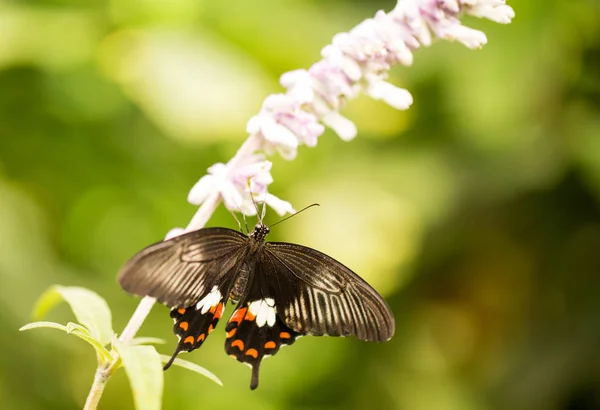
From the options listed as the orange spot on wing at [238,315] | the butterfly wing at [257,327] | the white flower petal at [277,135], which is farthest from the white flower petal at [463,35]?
the orange spot on wing at [238,315]

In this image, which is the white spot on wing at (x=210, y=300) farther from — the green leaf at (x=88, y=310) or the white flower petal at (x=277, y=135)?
the white flower petal at (x=277, y=135)

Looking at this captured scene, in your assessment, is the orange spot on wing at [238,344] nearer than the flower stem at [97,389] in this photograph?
No

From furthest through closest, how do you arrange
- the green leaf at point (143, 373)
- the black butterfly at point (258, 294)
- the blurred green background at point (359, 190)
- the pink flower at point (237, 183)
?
the blurred green background at point (359, 190), the black butterfly at point (258, 294), the pink flower at point (237, 183), the green leaf at point (143, 373)

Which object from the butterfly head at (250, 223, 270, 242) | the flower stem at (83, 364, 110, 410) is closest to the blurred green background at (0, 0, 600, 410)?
the butterfly head at (250, 223, 270, 242)

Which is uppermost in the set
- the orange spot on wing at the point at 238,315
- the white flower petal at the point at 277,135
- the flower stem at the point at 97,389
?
the white flower petal at the point at 277,135

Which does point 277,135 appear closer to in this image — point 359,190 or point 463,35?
point 463,35

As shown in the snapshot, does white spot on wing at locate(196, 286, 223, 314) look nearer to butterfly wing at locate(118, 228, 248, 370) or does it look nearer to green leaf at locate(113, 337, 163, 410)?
butterfly wing at locate(118, 228, 248, 370)

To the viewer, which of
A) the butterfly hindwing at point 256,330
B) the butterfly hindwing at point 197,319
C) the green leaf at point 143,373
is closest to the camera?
the green leaf at point 143,373

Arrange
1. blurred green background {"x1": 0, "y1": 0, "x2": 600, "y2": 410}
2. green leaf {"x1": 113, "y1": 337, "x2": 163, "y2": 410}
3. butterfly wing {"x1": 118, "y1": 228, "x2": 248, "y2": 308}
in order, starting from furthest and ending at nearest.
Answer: blurred green background {"x1": 0, "y1": 0, "x2": 600, "y2": 410} < butterfly wing {"x1": 118, "y1": 228, "x2": 248, "y2": 308} < green leaf {"x1": 113, "y1": 337, "x2": 163, "y2": 410}
